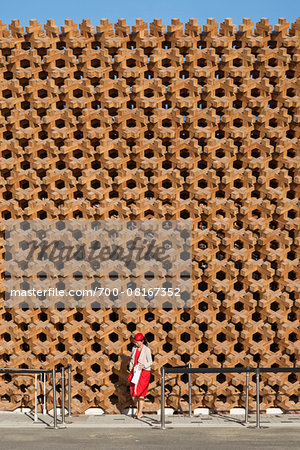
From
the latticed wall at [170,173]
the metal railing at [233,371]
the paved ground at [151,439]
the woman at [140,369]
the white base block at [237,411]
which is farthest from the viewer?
the latticed wall at [170,173]

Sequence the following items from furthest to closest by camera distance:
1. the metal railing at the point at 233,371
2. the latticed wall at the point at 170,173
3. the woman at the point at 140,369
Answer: the latticed wall at the point at 170,173 < the woman at the point at 140,369 < the metal railing at the point at 233,371

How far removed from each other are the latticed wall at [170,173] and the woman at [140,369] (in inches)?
12.2

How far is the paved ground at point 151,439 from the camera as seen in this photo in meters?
5.60

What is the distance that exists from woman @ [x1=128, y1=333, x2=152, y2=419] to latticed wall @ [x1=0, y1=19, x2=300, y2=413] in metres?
0.31

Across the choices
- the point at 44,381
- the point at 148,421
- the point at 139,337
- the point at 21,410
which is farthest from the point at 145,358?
the point at 21,410

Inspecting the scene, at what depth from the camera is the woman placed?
22.4ft

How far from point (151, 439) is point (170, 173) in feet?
10.4

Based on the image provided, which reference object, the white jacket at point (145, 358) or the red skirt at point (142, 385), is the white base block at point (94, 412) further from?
the white jacket at point (145, 358)

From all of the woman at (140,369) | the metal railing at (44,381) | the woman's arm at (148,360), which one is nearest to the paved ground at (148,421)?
the metal railing at (44,381)

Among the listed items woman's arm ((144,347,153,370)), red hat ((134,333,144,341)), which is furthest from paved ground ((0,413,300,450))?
red hat ((134,333,144,341))

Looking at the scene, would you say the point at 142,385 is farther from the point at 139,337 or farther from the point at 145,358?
the point at 139,337

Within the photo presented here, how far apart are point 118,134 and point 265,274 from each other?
2578 mm

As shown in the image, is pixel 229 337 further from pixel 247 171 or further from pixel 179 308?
pixel 247 171

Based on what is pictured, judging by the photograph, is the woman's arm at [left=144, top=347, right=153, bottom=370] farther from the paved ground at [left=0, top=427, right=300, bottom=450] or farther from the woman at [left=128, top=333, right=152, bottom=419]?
the paved ground at [left=0, top=427, right=300, bottom=450]
